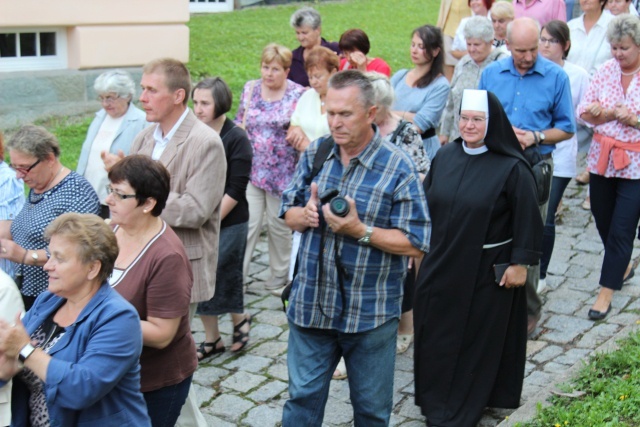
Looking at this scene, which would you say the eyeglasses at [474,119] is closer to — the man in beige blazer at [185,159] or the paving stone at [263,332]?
the man in beige blazer at [185,159]

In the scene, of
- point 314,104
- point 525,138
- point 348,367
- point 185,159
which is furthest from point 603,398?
point 314,104

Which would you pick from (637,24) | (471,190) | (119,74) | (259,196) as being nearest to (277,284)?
(259,196)

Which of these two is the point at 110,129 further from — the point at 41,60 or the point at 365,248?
the point at 41,60

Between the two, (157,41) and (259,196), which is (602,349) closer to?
(259,196)

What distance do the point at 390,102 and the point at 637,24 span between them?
2.28 meters

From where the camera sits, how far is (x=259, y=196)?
25.6 feet

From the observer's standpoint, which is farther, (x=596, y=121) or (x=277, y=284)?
(x=277, y=284)

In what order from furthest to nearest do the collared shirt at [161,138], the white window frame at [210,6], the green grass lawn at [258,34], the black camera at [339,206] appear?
the white window frame at [210,6]
the green grass lawn at [258,34]
the collared shirt at [161,138]
the black camera at [339,206]

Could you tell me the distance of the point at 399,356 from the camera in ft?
21.9

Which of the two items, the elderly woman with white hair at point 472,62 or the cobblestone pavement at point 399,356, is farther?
the elderly woman with white hair at point 472,62

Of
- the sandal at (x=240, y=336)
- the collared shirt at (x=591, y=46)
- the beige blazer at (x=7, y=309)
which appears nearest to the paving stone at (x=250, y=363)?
the sandal at (x=240, y=336)

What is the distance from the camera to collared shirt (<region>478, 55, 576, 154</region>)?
6816 mm

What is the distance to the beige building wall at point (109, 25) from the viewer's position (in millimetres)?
10227

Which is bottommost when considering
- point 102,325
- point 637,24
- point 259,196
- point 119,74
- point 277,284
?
point 277,284
